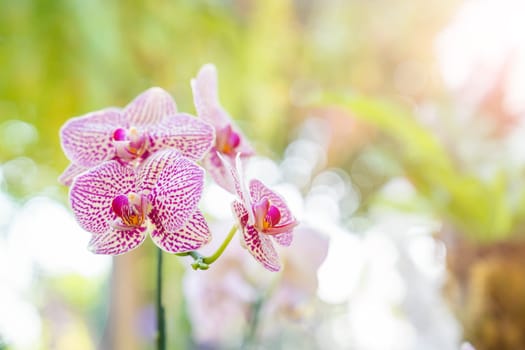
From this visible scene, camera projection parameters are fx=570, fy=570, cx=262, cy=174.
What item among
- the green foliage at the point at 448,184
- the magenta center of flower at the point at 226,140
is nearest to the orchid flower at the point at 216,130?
the magenta center of flower at the point at 226,140

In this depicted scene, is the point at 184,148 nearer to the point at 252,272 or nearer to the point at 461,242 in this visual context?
the point at 252,272

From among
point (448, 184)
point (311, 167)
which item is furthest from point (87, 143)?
point (311, 167)

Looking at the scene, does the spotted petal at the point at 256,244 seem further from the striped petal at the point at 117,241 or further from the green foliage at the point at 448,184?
the green foliage at the point at 448,184

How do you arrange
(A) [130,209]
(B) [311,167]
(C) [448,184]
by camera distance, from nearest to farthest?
(A) [130,209] → (C) [448,184] → (B) [311,167]

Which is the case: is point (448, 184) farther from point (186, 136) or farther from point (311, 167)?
point (311, 167)

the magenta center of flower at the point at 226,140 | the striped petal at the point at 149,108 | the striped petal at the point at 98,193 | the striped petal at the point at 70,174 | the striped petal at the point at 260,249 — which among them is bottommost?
the striped petal at the point at 260,249
